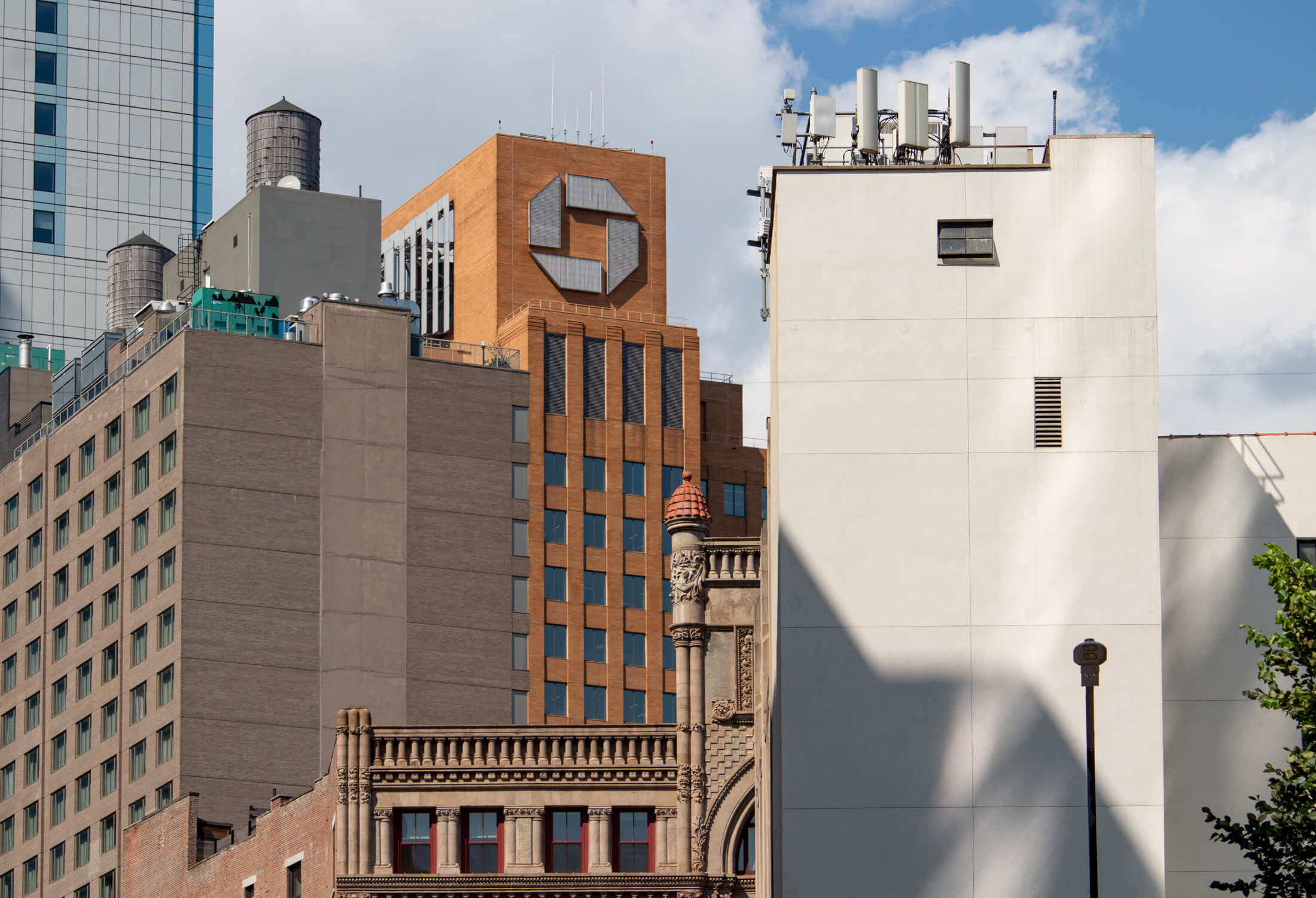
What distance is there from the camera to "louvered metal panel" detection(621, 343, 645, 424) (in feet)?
462

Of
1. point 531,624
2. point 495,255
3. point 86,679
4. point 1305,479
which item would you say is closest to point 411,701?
point 531,624

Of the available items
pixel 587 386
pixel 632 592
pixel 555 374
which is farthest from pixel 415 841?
pixel 587 386

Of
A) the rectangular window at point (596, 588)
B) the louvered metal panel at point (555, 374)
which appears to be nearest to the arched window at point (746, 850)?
the rectangular window at point (596, 588)

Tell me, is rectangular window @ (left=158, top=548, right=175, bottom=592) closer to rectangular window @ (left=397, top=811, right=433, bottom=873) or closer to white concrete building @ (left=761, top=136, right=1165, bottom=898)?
rectangular window @ (left=397, top=811, right=433, bottom=873)

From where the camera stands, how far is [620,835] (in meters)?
85.6

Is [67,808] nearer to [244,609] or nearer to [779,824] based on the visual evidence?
[244,609]

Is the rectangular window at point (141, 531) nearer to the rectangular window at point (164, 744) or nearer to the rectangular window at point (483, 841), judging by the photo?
the rectangular window at point (164, 744)

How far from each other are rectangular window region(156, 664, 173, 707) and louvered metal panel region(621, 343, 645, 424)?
29.7m

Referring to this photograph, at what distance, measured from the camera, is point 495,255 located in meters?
149

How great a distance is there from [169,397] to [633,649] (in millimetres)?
27027

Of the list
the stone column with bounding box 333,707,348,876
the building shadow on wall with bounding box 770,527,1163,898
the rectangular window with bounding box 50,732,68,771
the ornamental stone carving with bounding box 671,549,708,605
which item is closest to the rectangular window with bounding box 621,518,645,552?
the rectangular window with bounding box 50,732,68,771

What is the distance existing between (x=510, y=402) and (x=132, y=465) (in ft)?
63.2

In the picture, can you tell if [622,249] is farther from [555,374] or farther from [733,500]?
[733,500]

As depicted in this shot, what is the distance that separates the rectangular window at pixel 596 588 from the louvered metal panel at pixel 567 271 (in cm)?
2096
